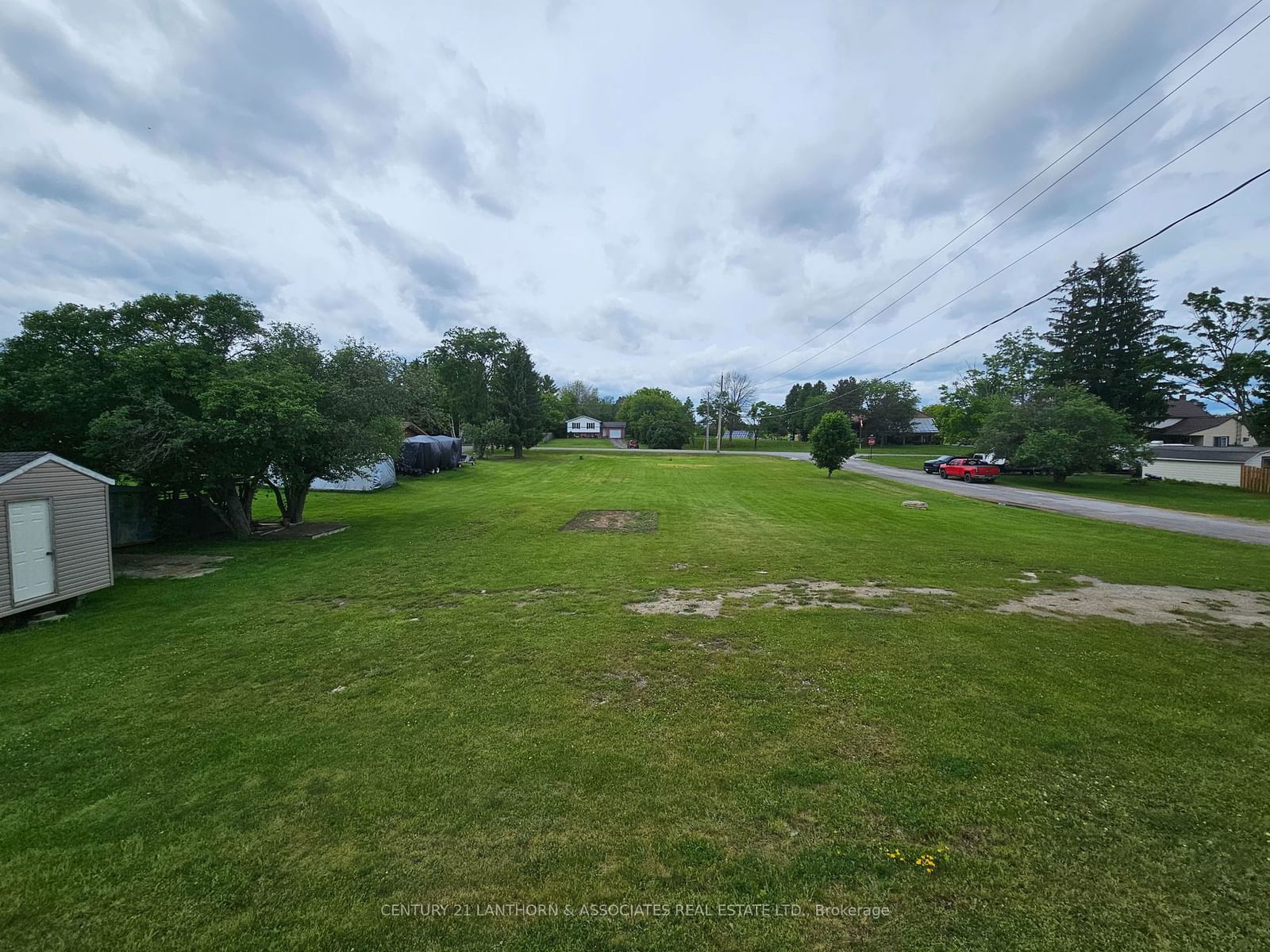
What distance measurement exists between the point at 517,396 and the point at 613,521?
34.1 m

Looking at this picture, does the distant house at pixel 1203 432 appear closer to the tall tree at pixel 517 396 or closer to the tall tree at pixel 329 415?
the tall tree at pixel 517 396

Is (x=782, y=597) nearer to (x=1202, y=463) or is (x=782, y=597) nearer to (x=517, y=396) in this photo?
(x=1202, y=463)

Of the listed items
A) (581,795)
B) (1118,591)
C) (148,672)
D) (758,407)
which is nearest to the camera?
(581,795)

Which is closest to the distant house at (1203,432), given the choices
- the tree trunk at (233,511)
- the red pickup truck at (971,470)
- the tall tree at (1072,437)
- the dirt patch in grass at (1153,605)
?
the tall tree at (1072,437)

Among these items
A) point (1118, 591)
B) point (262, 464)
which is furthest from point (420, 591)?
point (1118, 591)

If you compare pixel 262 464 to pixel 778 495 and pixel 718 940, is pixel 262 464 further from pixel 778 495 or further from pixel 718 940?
pixel 778 495

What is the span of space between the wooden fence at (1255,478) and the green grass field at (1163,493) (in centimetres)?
43


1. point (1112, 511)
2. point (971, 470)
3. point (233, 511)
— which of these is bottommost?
point (1112, 511)

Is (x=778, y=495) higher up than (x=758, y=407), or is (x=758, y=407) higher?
(x=758, y=407)

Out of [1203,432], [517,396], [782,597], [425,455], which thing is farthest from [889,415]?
[782,597]

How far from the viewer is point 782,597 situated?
828 cm

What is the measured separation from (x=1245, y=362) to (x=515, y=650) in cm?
4543

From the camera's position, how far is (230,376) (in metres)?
12.0

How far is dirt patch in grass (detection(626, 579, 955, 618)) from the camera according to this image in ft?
25.3
